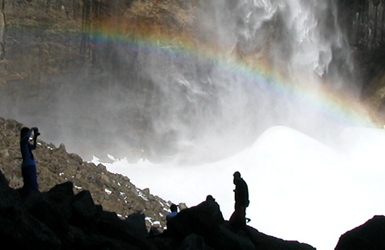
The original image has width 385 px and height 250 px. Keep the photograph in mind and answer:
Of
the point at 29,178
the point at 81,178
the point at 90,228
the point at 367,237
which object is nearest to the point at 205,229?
the point at 90,228

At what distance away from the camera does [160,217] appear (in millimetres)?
14062

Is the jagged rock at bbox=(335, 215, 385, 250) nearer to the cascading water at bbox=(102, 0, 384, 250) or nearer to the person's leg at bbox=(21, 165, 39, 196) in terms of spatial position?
the person's leg at bbox=(21, 165, 39, 196)

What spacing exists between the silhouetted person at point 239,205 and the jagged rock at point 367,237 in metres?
1.38

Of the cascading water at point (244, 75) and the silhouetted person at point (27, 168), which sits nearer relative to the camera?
the silhouetted person at point (27, 168)

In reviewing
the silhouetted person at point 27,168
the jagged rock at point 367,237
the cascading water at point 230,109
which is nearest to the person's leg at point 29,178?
the silhouetted person at point 27,168

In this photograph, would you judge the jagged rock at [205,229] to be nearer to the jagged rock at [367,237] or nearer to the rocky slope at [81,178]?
the jagged rock at [367,237]

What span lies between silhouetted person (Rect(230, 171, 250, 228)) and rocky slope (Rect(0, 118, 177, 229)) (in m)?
5.59

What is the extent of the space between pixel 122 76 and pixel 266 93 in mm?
8672

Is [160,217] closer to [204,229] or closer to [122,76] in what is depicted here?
[204,229]

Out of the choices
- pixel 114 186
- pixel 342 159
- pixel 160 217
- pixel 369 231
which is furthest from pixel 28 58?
pixel 369 231

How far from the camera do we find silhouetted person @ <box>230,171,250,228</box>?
756 cm

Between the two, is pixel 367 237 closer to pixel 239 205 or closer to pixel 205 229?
pixel 239 205

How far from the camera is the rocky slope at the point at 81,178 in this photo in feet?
42.9

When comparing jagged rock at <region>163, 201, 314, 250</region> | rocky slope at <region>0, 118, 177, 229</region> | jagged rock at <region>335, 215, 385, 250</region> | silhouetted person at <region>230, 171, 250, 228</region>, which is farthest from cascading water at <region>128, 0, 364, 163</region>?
jagged rock at <region>335, 215, 385, 250</region>
